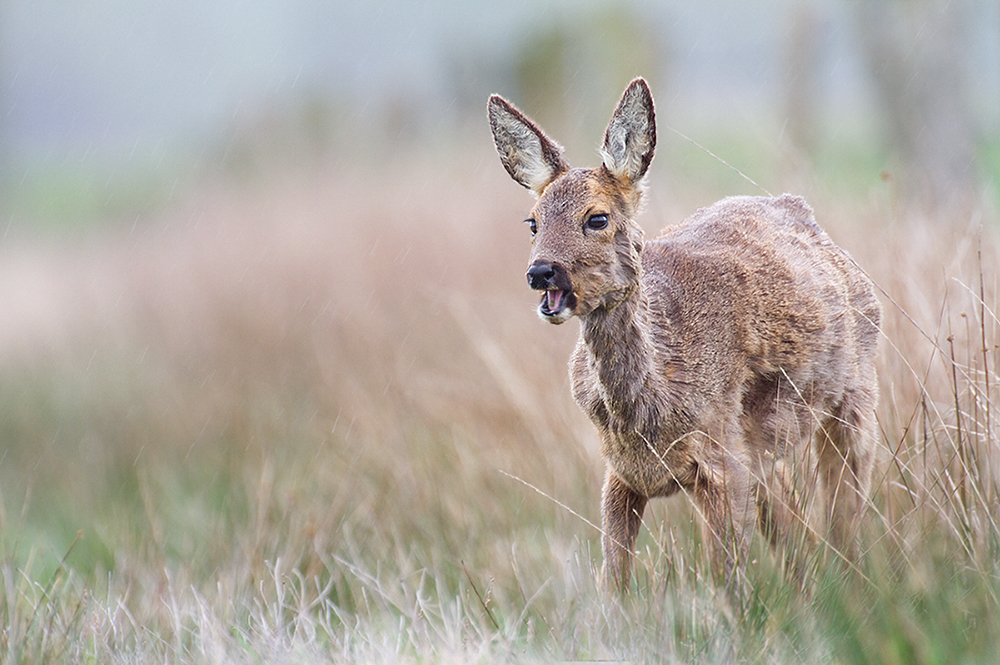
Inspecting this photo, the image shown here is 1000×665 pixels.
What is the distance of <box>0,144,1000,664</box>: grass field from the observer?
10.6 feet

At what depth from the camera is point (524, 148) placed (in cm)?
370

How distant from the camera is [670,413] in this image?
3.52 metres

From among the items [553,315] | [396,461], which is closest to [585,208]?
[553,315]

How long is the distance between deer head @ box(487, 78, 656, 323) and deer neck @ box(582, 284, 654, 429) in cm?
6

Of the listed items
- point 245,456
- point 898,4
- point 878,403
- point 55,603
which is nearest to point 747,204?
point 878,403

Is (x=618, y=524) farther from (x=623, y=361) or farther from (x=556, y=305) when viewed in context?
(x=556, y=305)

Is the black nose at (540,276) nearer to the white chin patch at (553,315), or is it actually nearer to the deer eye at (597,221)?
the white chin patch at (553,315)

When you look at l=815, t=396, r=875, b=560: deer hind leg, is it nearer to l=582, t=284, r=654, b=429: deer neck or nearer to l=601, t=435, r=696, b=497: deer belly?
l=601, t=435, r=696, b=497: deer belly

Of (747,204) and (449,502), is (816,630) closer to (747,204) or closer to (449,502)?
(747,204)

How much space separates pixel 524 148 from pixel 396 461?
295 centimetres

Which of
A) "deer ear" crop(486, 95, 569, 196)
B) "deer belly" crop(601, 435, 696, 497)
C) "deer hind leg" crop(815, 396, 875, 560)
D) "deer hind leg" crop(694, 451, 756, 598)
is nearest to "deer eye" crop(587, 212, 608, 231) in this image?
"deer ear" crop(486, 95, 569, 196)

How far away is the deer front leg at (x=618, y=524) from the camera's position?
140 inches

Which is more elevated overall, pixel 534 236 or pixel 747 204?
pixel 747 204

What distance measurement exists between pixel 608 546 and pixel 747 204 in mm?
1396
